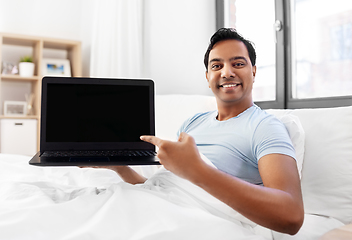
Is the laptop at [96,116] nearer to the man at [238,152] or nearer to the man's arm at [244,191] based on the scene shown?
the man at [238,152]

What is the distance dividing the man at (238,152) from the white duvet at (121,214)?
0.24 ft

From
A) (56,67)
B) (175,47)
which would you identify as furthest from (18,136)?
(175,47)

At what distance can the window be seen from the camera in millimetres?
1735

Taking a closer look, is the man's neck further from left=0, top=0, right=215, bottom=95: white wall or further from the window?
left=0, top=0, right=215, bottom=95: white wall

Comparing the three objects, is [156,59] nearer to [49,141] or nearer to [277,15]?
[277,15]

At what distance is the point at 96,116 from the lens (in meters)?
1.13

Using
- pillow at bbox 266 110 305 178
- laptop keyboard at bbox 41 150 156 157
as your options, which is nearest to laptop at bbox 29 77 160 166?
laptop keyboard at bbox 41 150 156 157

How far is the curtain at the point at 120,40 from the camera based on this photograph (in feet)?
8.13

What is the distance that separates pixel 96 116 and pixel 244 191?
624mm

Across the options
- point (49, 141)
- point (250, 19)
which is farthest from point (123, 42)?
point (49, 141)

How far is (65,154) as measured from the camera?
1.04 meters

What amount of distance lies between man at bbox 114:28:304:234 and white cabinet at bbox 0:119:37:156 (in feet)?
5.52

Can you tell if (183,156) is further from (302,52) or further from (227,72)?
(302,52)

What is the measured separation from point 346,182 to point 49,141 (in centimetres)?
97
